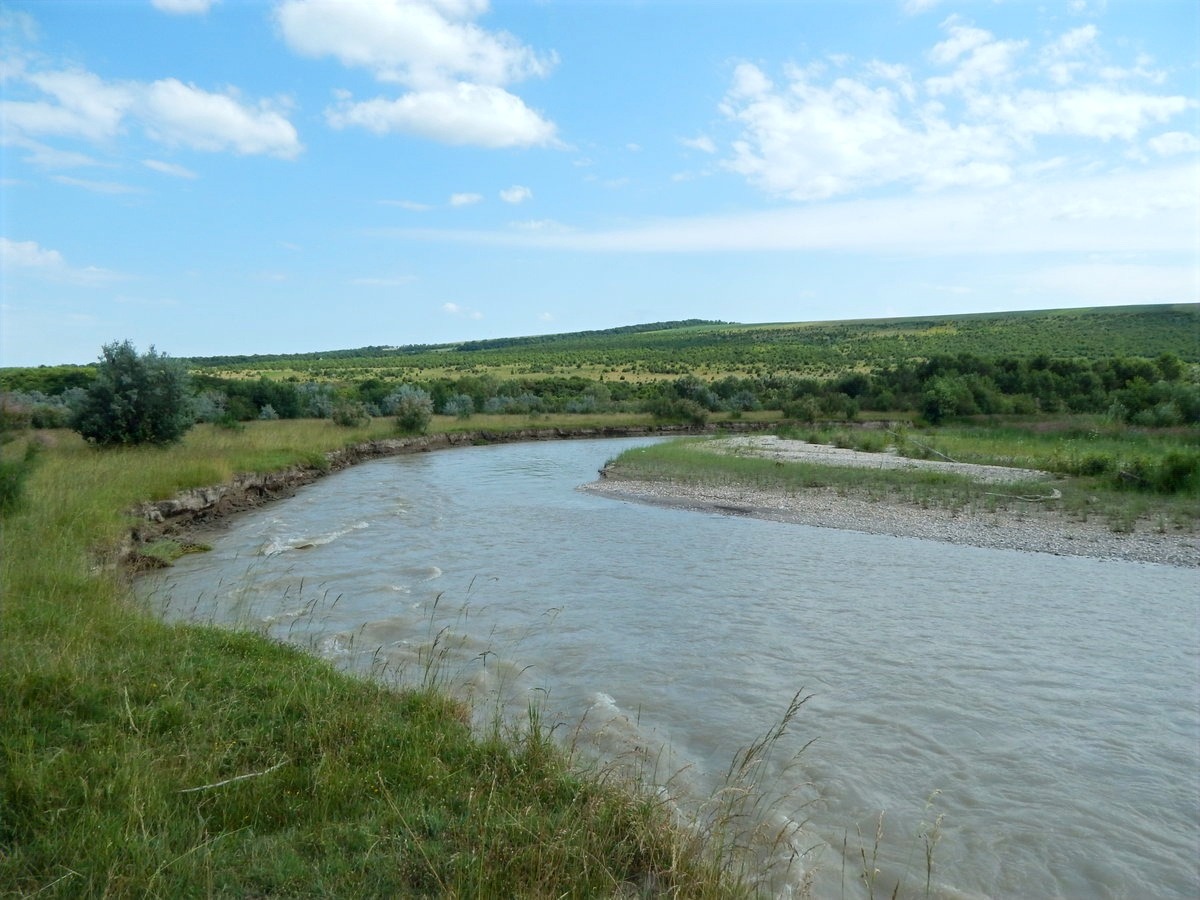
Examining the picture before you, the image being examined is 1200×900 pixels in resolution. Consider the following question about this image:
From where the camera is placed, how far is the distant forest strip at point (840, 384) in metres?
36.3

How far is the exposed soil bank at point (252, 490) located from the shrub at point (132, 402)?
8.61 ft

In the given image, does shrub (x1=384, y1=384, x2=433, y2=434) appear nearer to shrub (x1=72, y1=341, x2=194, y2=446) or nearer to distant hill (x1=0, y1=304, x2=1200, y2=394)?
shrub (x1=72, y1=341, x2=194, y2=446)

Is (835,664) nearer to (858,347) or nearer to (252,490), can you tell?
(252,490)

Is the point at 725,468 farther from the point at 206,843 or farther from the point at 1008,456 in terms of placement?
the point at 206,843

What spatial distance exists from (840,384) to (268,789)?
53458 mm

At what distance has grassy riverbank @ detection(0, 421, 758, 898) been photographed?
11.9ft

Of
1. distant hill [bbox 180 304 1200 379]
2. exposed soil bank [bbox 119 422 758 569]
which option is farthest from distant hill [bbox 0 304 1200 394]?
exposed soil bank [bbox 119 422 758 569]

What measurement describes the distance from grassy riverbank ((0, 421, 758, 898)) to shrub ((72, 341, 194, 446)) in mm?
14893

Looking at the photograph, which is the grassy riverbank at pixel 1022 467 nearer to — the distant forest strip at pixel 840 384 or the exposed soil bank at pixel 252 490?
the distant forest strip at pixel 840 384

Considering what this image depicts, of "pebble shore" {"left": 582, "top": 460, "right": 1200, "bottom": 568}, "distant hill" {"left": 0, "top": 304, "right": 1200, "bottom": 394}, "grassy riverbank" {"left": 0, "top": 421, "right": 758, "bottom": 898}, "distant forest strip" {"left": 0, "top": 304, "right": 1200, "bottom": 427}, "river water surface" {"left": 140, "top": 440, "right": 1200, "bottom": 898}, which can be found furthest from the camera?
"distant hill" {"left": 0, "top": 304, "right": 1200, "bottom": 394}

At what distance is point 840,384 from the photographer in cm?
5444

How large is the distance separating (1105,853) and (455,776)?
433 cm

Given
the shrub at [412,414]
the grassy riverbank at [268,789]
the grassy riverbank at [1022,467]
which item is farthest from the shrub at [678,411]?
the grassy riverbank at [268,789]

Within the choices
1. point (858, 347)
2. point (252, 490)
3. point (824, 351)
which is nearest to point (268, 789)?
point (252, 490)
